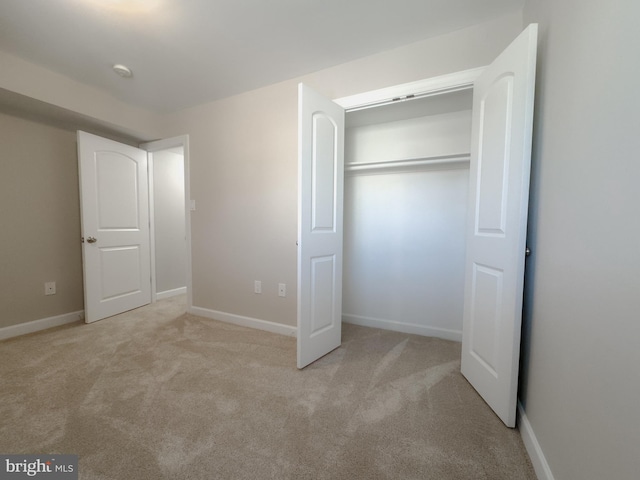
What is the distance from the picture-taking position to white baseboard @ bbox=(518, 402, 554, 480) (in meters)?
0.96

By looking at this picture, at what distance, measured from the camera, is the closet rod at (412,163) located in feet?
6.75

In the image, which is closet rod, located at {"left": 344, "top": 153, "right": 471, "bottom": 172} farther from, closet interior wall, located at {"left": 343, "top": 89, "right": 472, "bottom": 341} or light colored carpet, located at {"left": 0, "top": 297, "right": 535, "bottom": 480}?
light colored carpet, located at {"left": 0, "top": 297, "right": 535, "bottom": 480}

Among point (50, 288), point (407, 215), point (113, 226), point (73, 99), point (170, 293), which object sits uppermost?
point (73, 99)

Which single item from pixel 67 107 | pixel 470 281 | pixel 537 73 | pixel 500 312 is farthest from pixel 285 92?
pixel 500 312

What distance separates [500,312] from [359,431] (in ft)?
3.14

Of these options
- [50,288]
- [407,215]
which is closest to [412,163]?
[407,215]

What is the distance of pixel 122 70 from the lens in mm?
2143

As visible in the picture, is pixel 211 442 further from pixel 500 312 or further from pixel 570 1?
pixel 570 1

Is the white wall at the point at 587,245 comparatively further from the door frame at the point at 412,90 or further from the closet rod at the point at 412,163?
the closet rod at the point at 412,163

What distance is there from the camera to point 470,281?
1593mm

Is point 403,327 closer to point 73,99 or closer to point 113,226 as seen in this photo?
point 113,226

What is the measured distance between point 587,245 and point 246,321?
2.57 m

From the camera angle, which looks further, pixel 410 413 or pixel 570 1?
pixel 410 413

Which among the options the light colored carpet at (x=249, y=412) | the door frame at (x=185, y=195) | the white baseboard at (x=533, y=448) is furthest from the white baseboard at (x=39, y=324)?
the white baseboard at (x=533, y=448)
